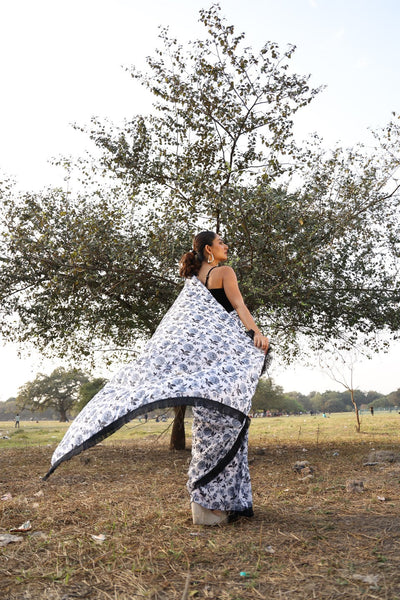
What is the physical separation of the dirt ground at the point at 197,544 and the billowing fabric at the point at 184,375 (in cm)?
86

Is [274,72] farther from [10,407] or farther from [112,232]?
[10,407]

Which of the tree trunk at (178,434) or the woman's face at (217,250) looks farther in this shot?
the tree trunk at (178,434)

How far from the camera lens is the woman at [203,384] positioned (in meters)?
4.04

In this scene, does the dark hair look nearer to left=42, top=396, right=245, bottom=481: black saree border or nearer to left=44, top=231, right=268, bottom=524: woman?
left=44, top=231, right=268, bottom=524: woman

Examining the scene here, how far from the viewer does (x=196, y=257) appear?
5.35 m

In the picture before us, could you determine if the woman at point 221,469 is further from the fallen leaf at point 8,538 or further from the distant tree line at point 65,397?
the distant tree line at point 65,397

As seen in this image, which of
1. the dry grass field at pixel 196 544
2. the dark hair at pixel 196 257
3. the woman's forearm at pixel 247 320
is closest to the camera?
the dry grass field at pixel 196 544

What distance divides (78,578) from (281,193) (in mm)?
8626

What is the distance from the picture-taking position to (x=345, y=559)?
12.0 feet

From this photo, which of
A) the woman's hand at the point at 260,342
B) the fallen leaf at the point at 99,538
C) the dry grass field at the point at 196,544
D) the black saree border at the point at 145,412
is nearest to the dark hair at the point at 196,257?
the woman's hand at the point at 260,342

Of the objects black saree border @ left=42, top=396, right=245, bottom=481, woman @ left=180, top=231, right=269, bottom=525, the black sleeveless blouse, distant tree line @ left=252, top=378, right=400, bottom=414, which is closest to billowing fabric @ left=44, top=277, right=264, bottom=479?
black saree border @ left=42, top=396, right=245, bottom=481

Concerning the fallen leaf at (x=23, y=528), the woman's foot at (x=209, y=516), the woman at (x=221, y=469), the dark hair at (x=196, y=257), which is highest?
the dark hair at (x=196, y=257)

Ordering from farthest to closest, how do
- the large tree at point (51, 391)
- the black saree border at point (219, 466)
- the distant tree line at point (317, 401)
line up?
the distant tree line at point (317, 401) → the large tree at point (51, 391) → the black saree border at point (219, 466)

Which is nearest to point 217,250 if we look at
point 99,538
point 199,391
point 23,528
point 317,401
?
point 199,391
